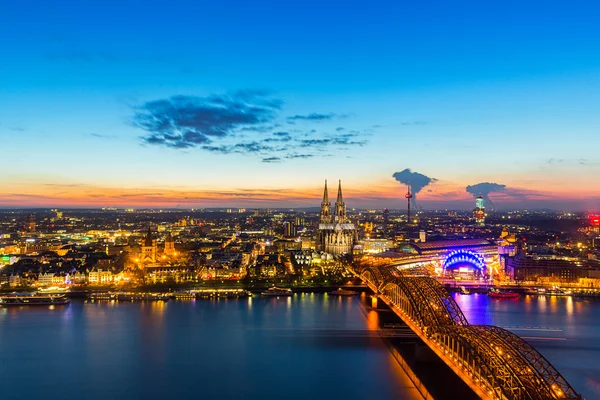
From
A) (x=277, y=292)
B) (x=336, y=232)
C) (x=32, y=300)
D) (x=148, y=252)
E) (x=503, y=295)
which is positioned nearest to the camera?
(x=32, y=300)

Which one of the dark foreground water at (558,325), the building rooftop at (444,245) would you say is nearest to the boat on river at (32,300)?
the dark foreground water at (558,325)

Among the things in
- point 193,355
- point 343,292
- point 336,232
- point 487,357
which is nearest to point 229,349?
point 193,355

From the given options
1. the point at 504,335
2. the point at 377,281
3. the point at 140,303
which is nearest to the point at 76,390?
the point at 504,335

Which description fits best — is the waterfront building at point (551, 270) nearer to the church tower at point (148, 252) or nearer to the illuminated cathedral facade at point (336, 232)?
the illuminated cathedral facade at point (336, 232)

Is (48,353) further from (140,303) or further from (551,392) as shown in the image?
(551,392)

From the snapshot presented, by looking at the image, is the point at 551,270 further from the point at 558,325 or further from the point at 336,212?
the point at 336,212

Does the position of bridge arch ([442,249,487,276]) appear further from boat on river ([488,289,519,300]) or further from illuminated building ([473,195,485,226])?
illuminated building ([473,195,485,226])
